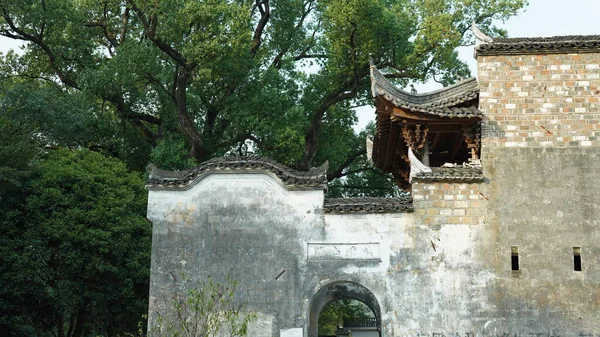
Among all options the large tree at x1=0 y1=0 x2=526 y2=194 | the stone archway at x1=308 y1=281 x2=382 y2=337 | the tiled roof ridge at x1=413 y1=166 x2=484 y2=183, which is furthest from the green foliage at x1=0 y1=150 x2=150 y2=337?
the tiled roof ridge at x1=413 y1=166 x2=484 y2=183

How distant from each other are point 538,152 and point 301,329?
5.76 m

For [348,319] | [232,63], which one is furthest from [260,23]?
[348,319]

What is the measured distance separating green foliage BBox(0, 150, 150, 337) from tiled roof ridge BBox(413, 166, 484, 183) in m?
8.36

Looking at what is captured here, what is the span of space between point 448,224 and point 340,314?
15033 millimetres

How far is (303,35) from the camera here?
2788 centimetres

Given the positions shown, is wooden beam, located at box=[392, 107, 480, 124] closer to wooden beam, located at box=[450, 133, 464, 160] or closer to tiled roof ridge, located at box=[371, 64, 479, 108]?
tiled roof ridge, located at box=[371, 64, 479, 108]

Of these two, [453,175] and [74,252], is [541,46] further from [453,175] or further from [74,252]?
[74,252]

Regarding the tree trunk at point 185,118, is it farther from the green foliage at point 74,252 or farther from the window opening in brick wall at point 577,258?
the window opening in brick wall at point 577,258

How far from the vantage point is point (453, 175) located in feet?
50.2

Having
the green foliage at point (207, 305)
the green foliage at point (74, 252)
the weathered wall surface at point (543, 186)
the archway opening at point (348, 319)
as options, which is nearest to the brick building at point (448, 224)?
the weathered wall surface at point (543, 186)

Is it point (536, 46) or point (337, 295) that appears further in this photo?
point (337, 295)

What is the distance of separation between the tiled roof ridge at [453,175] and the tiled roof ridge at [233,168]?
1941 mm

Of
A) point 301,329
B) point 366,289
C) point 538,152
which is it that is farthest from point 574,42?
point 301,329

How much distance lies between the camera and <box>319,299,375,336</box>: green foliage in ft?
94.7
